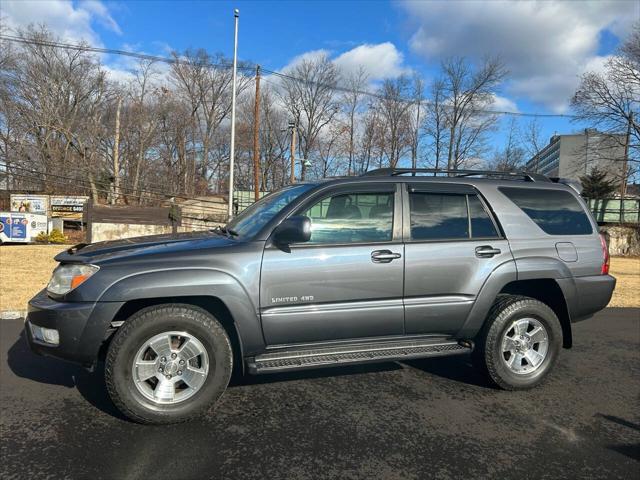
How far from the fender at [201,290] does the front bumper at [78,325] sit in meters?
0.09

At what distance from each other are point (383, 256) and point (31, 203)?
30370 mm

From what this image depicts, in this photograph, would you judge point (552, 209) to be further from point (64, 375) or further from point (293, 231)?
point (64, 375)

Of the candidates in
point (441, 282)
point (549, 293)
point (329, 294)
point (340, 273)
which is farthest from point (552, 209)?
point (329, 294)

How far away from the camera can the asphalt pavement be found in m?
2.66

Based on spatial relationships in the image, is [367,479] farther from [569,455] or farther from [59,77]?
[59,77]

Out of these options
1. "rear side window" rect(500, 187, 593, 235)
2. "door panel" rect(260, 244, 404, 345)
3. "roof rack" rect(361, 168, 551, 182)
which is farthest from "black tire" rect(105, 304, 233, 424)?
"rear side window" rect(500, 187, 593, 235)

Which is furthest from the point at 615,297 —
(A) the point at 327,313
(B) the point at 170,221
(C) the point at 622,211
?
(C) the point at 622,211

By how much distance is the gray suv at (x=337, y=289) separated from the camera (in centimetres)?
309

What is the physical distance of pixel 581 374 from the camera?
4.32m

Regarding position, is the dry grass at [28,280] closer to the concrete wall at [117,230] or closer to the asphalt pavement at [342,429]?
the asphalt pavement at [342,429]

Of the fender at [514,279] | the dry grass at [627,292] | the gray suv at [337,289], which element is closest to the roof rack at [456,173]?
the gray suv at [337,289]

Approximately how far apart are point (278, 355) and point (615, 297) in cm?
803

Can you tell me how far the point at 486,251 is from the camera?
3795mm

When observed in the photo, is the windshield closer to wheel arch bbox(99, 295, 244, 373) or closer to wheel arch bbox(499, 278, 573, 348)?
wheel arch bbox(99, 295, 244, 373)
